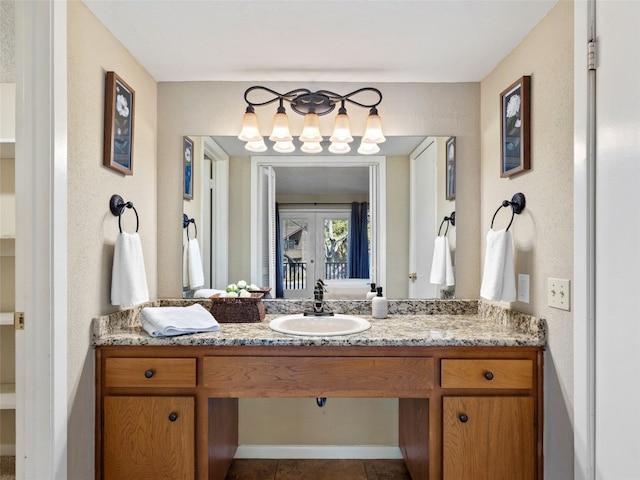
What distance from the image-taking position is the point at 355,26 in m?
1.63

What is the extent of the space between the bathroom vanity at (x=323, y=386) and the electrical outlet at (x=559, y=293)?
5.4 inches

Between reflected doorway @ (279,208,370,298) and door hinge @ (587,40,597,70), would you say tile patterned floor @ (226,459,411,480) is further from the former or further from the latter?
door hinge @ (587,40,597,70)

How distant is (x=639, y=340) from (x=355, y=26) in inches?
57.3

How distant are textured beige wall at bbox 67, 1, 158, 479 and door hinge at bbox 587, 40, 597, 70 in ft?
5.83

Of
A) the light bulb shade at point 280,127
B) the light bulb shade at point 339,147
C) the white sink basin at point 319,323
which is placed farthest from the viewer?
the light bulb shade at point 339,147

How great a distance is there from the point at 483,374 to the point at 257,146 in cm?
152

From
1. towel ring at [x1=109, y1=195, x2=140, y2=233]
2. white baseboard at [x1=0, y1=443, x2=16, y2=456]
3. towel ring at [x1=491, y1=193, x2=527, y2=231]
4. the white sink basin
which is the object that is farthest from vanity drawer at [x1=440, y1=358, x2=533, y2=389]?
white baseboard at [x1=0, y1=443, x2=16, y2=456]

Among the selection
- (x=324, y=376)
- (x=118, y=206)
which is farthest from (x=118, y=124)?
(x=324, y=376)

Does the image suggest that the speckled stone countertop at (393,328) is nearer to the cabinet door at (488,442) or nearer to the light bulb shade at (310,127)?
the cabinet door at (488,442)

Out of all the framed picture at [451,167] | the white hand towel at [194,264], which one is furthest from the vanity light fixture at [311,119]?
the white hand towel at [194,264]

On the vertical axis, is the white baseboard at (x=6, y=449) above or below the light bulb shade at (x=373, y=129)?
below

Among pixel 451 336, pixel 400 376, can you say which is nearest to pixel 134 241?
pixel 400 376

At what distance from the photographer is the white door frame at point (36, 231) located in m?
1.33

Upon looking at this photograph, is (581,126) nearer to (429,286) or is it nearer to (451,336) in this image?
(451,336)
